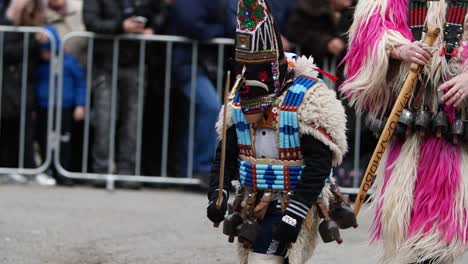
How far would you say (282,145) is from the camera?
5.27 m

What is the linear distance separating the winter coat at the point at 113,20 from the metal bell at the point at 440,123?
465 centimetres

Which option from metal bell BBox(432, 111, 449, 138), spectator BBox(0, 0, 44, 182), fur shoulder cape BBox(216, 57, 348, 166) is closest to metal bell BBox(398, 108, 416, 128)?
metal bell BBox(432, 111, 449, 138)

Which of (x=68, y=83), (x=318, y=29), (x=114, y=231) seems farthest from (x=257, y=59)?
(x=68, y=83)

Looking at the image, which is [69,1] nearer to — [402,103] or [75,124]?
[75,124]

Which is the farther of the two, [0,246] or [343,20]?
[343,20]

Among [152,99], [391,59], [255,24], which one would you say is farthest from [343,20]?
[255,24]

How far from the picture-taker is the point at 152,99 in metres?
10.2

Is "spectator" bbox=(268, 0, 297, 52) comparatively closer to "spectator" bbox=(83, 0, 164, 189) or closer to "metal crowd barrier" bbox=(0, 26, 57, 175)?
"spectator" bbox=(83, 0, 164, 189)

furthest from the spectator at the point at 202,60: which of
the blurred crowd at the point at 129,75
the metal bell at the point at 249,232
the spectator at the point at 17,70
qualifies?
the metal bell at the point at 249,232

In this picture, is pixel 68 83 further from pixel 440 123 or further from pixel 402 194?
pixel 440 123

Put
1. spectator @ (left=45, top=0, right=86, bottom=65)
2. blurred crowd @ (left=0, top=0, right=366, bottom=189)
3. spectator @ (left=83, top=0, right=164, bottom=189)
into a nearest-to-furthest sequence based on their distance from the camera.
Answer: blurred crowd @ (left=0, top=0, right=366, bottom=189), spectator @ (left=83, top=0, right=164, bottom=189), spectator @ (left=45, top=0, right=86, bottom=65)

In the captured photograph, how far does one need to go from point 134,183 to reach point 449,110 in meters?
4.78

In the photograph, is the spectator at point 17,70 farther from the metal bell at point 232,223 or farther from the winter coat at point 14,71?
the metal bell at point 232,223

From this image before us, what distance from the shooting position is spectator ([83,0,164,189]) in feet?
32.4
